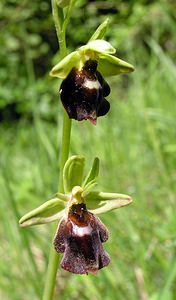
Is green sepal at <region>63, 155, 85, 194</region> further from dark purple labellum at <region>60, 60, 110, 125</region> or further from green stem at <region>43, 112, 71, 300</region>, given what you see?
dark purple labellum at <region>60, 60, 110, 125</region>

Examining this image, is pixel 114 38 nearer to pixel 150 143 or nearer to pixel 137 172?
pixel 150 143

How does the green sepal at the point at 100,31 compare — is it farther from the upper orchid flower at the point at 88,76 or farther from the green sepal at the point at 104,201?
the green sepal at the point at 104,201

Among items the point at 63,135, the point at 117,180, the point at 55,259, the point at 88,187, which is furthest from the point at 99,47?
the point at 117,180

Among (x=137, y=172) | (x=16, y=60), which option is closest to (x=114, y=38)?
(x=16, y=60)

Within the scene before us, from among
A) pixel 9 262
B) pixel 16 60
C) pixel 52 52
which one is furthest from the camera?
pixel 52 52

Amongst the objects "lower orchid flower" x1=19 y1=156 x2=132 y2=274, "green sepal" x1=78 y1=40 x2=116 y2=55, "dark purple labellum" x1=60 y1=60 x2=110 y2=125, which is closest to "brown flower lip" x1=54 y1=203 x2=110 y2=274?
"lower orchid flower" x1=19 y1=156 x2=132 y2=274

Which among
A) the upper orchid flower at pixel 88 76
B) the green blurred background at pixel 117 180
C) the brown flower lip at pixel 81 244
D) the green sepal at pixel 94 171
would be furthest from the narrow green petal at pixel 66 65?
the green blurred background at pixel 117 180

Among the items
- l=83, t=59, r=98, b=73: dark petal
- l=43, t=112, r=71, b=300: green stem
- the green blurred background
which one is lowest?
the green blurred background

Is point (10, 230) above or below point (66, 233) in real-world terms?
below
